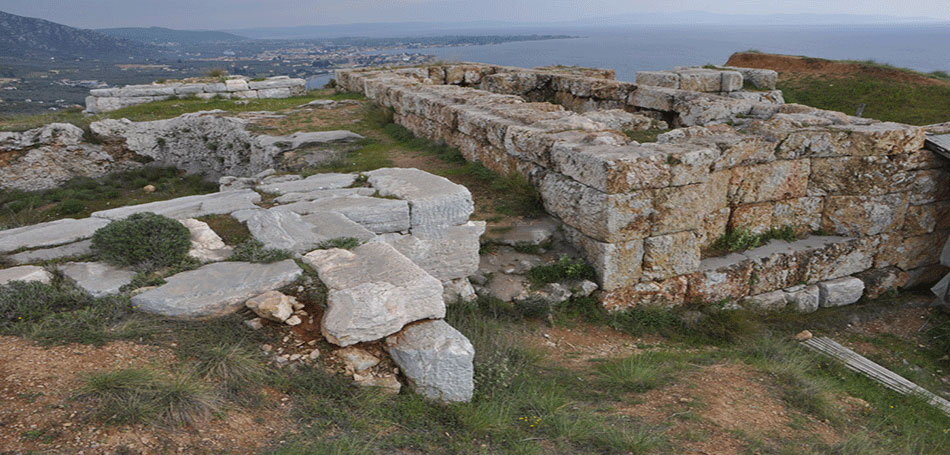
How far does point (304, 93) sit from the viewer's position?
1733 centimetres

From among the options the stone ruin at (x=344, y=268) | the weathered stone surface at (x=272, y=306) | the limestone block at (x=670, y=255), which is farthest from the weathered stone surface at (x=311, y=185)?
the limestone block at (x=670, y=255)

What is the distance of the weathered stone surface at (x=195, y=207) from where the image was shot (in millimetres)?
5086

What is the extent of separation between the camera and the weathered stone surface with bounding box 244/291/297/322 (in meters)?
3.65

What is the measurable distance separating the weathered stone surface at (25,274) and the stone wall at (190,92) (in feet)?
41.4

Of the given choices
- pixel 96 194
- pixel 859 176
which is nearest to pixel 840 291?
pixel 859 176

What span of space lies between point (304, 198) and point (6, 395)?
3.15m

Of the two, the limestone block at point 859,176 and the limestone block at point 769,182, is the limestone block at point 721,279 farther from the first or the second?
the limestone block at point 859,176

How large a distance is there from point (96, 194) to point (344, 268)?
8611 mm

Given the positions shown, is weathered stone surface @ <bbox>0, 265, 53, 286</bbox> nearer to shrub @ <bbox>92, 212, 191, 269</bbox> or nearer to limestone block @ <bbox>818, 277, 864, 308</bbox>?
shrub @ <bbox>92, 212, 191, 269</bbox>

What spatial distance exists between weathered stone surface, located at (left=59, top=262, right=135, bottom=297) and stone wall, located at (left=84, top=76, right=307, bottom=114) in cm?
1270

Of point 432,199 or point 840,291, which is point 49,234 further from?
point 840,291

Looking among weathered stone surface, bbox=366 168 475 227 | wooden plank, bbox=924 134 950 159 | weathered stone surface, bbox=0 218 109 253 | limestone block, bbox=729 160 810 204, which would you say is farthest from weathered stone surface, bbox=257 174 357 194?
wooden plank, bbox=924 134 950 159

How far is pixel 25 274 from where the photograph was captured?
3.81 m

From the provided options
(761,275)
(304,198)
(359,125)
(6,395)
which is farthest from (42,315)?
(359,125)
